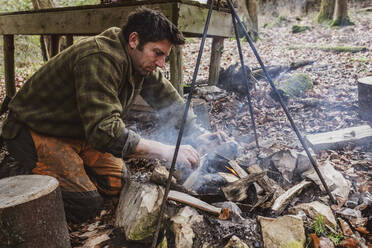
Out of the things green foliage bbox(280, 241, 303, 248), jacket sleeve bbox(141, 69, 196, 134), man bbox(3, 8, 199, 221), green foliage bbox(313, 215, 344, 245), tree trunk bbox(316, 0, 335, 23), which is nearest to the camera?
green foliage bbox(280, 241, 303, 248)

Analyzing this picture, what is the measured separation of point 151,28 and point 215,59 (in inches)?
157

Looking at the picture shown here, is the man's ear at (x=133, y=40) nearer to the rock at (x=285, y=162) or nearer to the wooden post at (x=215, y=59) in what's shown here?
the rock at (x=285, y=162)

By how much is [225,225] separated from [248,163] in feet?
3.62

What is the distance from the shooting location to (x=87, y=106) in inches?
84.2

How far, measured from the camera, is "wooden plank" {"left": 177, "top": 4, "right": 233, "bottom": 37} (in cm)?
326

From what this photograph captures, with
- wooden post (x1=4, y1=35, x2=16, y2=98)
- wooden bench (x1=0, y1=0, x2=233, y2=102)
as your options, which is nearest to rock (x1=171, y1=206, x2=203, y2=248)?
wooden bench (x1=0, y1=0, x2=233, y2=102)

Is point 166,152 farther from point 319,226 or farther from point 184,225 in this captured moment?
point 319,226

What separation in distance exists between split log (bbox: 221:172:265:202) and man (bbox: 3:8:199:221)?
434 millimetres

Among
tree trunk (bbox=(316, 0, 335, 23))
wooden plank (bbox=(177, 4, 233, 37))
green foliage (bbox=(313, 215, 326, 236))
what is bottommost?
green foliage (bbox=(313, 215, 326, 236))

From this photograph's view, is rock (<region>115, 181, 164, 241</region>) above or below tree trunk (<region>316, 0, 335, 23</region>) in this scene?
below

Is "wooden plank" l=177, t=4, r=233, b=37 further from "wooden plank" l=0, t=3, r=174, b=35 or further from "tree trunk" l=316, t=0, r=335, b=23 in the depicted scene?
"tree trunk" l=316, t=0, r=335, b=23

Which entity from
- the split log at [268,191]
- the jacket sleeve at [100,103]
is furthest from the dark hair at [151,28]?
the split log at [268,191]

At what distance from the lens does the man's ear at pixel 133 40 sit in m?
2.34


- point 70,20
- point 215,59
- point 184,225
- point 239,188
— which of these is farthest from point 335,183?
point 70,20
